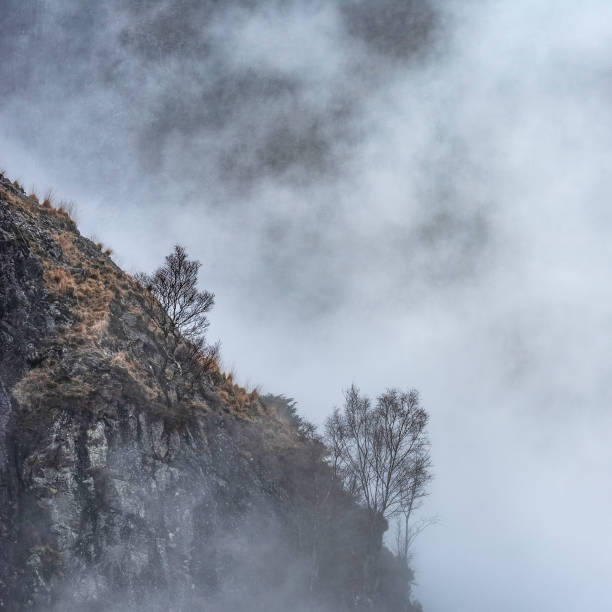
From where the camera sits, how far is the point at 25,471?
1573cm

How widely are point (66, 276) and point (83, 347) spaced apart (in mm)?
5475

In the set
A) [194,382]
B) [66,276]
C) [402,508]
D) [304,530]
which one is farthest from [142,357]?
[402,508]

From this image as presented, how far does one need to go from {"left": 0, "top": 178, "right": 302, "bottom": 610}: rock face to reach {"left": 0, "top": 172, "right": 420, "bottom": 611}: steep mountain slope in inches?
2.3

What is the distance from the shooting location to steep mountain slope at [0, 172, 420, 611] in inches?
610

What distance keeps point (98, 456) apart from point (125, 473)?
1.41m

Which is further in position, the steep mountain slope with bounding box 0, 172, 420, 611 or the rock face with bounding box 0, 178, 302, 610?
the steep mountain slope with bounding box 0, 172, 420, 611

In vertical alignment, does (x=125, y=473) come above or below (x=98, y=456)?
below

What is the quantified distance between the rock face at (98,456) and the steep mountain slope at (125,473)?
2.3 inches

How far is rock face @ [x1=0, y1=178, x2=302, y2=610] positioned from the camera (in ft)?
49.8

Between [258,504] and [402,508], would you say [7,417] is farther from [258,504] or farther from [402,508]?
[402,508]

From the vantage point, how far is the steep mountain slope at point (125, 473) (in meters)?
15.5

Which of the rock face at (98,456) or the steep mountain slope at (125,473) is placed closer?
the rock face at (98,456)

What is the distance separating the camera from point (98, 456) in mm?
17875

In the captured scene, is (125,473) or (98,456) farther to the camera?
(125,473)
